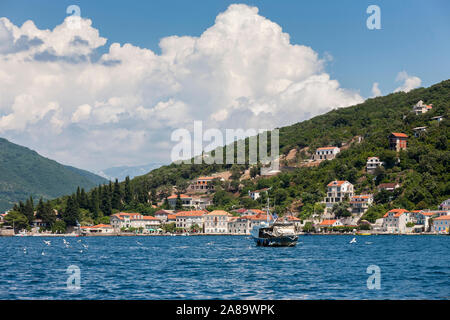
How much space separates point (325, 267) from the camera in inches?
2124

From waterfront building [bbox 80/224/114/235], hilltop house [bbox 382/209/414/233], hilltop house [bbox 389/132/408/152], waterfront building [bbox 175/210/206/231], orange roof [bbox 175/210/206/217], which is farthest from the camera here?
hilltop house [bbox 389/132/408/152]

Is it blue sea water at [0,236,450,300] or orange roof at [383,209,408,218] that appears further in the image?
orange roof at [383,209,408,218]

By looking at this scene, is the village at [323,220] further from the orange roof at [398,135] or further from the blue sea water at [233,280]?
the blue sea water at [233,280]

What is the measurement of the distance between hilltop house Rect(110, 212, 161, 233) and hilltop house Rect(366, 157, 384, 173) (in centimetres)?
7165

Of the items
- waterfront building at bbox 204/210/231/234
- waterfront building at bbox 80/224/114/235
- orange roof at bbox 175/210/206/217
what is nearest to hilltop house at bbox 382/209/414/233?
waterfront building at bbox 204/210/231/234

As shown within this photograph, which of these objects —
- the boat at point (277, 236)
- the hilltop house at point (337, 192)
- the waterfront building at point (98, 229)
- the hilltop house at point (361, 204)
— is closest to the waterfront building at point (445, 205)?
the hilltop house at point (361, 204)

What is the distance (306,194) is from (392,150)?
33.8 metres

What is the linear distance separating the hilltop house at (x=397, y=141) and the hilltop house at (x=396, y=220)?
4362 centimetres

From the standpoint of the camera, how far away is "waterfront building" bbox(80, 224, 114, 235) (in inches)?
7092

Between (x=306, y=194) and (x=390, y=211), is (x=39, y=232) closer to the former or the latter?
(x=306, y=194)

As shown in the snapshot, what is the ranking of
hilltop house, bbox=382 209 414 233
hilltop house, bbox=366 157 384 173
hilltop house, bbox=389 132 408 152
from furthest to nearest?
hilltop house, bbox=389 132 408 152 < hilltop house, bbox=366 157 384 173 < hilltop house, bbox=382 209 414 233
